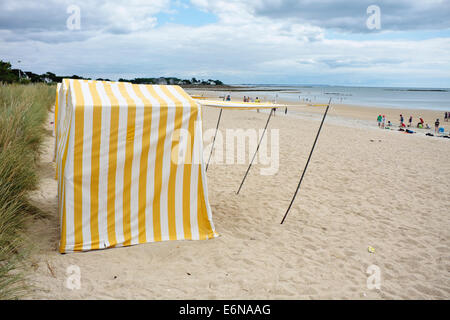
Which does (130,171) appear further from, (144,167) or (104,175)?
(104,175)

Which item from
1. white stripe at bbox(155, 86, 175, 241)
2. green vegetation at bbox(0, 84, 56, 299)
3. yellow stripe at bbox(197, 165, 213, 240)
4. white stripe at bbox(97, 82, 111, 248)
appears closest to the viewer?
green vegetation at bbox(0, 84, 56, 299)

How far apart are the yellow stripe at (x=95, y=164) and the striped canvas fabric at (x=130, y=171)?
0.01m

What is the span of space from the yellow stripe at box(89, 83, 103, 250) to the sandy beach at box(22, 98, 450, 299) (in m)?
0.23

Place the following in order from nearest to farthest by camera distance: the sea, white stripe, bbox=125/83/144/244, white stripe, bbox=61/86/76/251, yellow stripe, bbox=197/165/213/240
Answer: white stripe, bbox=61/86/76/251
white stripe, bbox=125/83/144/244
yellow stripe, bbox=197/165/213/240
the sea

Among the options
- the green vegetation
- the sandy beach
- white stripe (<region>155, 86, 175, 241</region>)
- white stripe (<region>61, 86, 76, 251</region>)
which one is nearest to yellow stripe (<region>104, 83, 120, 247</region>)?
the sandy beach

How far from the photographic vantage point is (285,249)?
4.14 m

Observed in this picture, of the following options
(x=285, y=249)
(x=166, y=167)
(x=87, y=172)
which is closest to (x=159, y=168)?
(x=166, y=167)

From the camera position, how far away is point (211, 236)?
4.22 m

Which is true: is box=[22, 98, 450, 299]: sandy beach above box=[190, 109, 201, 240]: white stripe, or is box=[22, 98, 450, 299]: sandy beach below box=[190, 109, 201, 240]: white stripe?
below

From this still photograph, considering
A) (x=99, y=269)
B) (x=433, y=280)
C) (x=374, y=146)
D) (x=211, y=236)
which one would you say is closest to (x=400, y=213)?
(x=433, y=280)

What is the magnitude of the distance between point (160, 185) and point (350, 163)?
6566 mm

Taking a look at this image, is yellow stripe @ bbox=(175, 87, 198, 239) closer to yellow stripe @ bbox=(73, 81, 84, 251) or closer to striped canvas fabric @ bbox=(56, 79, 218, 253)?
striped canvas fabric @ bbox=(56, 79, 218, 253)

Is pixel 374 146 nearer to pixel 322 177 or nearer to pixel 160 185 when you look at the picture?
pixel 322 177

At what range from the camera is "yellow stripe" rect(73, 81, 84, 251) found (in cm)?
352
